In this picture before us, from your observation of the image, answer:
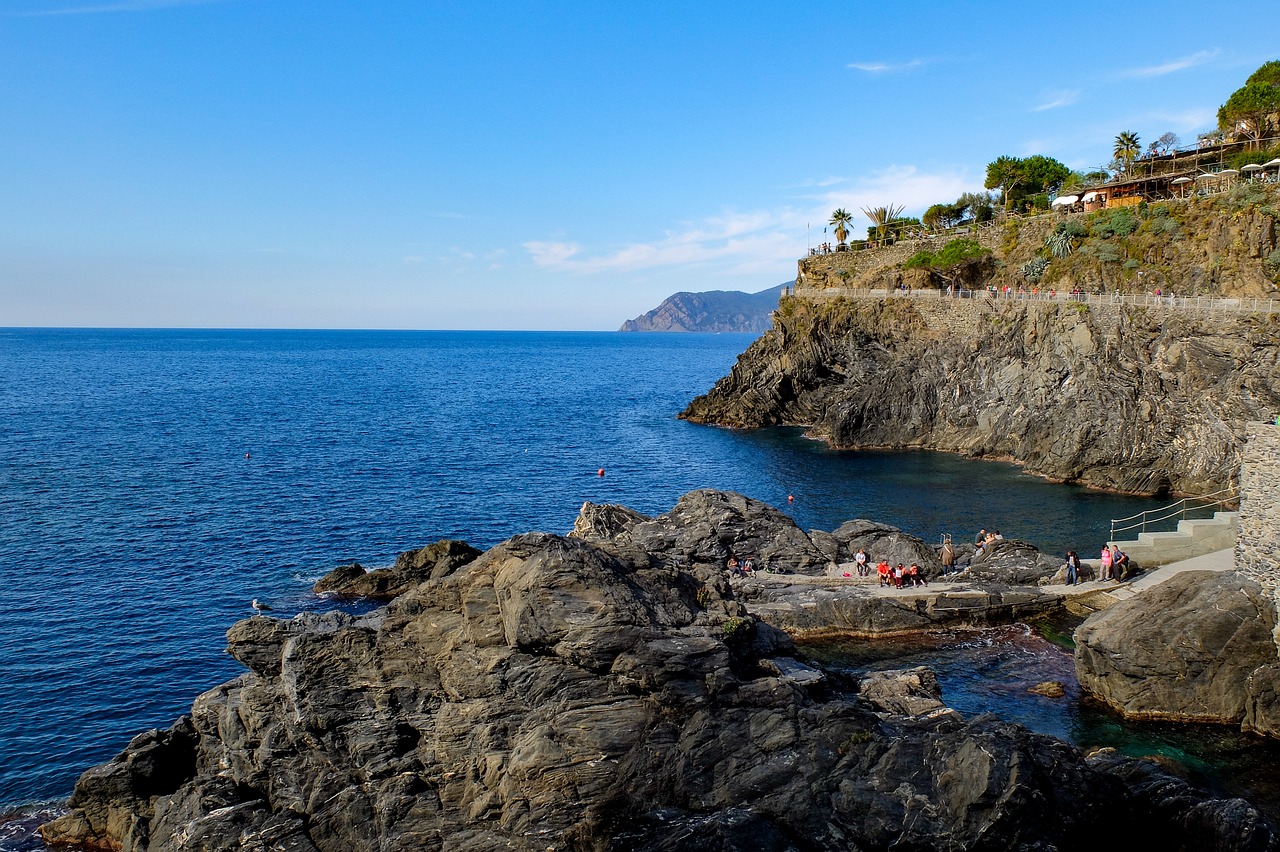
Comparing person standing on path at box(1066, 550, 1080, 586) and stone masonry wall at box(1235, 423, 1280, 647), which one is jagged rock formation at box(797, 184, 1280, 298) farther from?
stone masonry wall at box(1235, 423, 1280, 647)

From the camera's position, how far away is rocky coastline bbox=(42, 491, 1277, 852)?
51.2 ft

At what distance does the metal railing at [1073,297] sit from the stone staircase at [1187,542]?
25515 mm

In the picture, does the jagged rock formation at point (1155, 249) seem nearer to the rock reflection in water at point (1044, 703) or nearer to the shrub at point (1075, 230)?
the shrub at point (1075, 230)

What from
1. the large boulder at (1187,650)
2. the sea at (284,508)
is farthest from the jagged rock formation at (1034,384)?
the large boulder at (1187,650)

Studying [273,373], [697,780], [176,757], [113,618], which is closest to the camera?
[697,780]

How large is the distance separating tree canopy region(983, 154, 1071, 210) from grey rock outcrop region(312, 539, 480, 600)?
86.3 meters

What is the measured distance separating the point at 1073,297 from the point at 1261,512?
4362 centimetres

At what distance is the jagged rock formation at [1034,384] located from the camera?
175 ft

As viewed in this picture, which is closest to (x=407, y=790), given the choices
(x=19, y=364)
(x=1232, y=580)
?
(x=1232, y=580)

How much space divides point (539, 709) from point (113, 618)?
27.4 meters

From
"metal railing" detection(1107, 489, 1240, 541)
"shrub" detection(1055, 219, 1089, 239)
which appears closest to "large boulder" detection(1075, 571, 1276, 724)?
"metal railing" detection(1107, 489, 1240, 541)

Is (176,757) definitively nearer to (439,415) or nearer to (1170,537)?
(1170,537)

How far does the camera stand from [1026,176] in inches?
4016

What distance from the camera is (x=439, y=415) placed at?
343 ft
